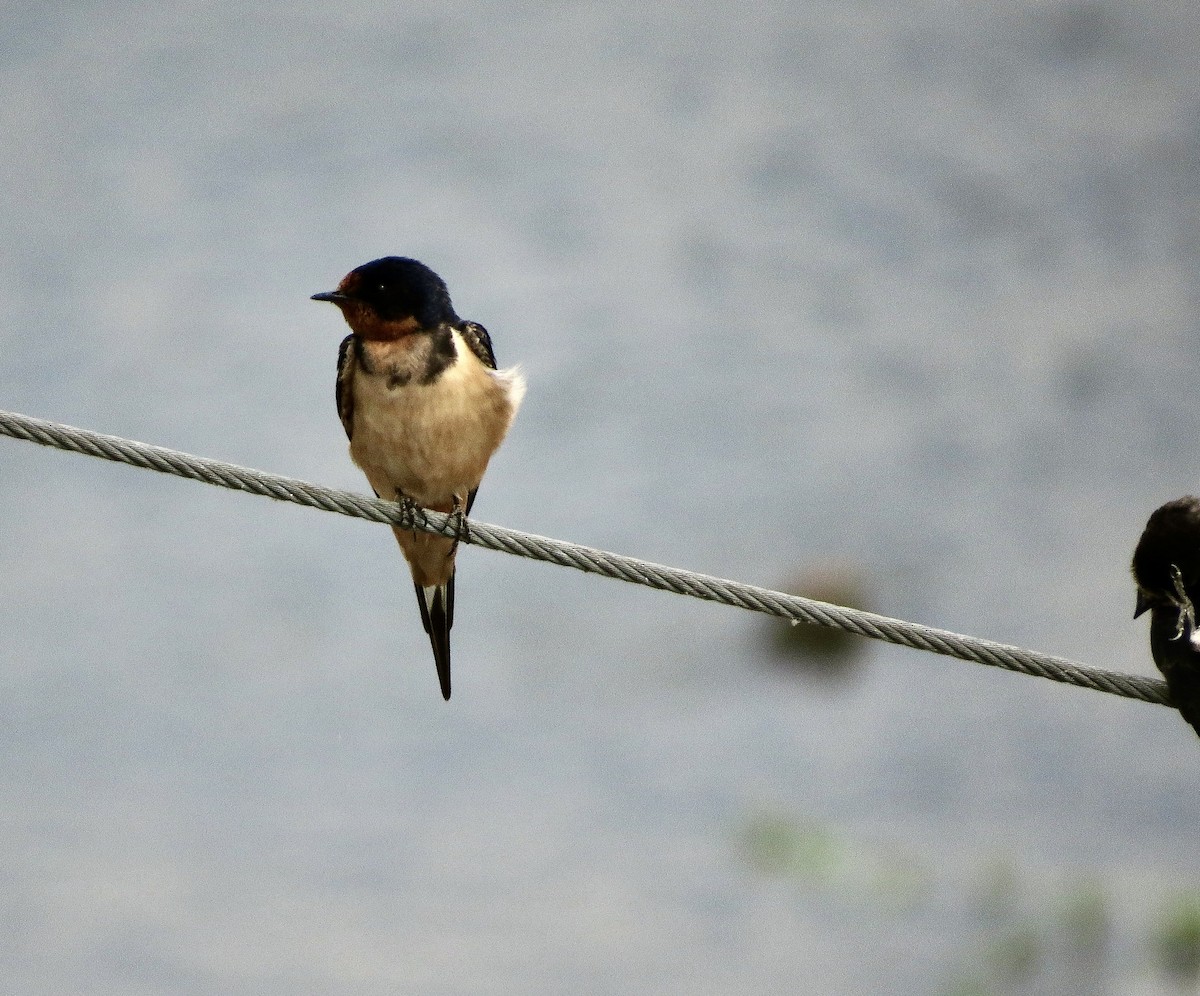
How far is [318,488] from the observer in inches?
92.7

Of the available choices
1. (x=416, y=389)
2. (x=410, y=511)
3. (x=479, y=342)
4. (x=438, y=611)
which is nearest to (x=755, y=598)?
(x=410, y=511)

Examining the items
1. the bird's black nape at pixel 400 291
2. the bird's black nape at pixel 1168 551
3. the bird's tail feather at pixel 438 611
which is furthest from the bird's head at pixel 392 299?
the bird's black nape at pixel 1168 551

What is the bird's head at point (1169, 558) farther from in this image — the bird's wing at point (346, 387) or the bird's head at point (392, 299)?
the bird's wing at point (346, 387)

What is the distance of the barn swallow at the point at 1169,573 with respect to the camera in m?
2.91

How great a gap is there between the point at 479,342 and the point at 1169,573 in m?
1.57

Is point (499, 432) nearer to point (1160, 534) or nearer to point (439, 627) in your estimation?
point (439, 627)

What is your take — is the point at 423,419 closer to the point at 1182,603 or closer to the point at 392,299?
the point at 392,299

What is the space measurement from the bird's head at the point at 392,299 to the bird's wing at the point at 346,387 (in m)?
0.05

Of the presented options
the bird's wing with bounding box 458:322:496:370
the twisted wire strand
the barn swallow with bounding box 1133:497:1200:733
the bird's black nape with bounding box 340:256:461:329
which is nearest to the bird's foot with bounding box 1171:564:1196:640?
the barn swallow with bounding box 1133:497:1200:733

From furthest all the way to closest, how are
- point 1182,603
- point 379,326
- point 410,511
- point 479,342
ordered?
point 479,342
point 379,326
point 410,511
point 1182,603

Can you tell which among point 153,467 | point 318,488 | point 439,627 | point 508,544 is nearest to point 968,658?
point 508,544

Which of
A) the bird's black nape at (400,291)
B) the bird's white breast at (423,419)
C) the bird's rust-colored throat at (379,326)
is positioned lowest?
the bird's white breast at (423,419)

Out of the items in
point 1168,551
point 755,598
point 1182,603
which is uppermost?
point 1168,551

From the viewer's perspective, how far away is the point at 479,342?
137 inches
